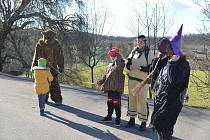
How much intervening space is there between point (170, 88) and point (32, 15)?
2358 cm

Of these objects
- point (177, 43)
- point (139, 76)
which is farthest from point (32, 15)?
point (177, 43)

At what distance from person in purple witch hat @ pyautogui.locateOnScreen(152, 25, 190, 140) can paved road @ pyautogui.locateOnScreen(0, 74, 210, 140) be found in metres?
1.90

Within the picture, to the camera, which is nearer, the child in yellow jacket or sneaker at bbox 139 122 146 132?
sneaker at bbox 139 122 146 132

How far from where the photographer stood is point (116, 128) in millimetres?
8312

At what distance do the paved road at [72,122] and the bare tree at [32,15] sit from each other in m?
16.4

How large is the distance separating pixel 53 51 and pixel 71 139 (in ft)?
9.45

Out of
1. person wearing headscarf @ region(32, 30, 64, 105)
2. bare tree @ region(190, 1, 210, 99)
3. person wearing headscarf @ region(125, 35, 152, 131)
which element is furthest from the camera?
bare tree @ region(190, 1, 210, 99)

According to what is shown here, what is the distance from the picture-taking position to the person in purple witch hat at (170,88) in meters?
5.64

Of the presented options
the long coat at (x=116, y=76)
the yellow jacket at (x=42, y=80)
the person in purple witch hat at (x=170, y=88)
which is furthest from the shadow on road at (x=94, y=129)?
the person in purple witch hat at (x=170, y=88)

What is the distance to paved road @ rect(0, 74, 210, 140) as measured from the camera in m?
7.77

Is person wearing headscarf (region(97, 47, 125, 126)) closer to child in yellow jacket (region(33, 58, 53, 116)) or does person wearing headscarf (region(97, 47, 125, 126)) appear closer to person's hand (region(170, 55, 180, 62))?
child in yellow jacket (region(33, 58, 53, 116))

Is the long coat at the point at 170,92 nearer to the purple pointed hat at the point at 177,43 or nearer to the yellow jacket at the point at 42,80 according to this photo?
the purple pointed hat at the point at 177,43

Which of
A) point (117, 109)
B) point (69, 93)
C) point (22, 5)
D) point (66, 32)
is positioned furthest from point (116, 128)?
point (22, 5)

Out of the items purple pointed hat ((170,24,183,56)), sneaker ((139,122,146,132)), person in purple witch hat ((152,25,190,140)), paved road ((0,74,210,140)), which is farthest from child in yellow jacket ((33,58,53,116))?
purple pointed hat ((170,24,183,56))
